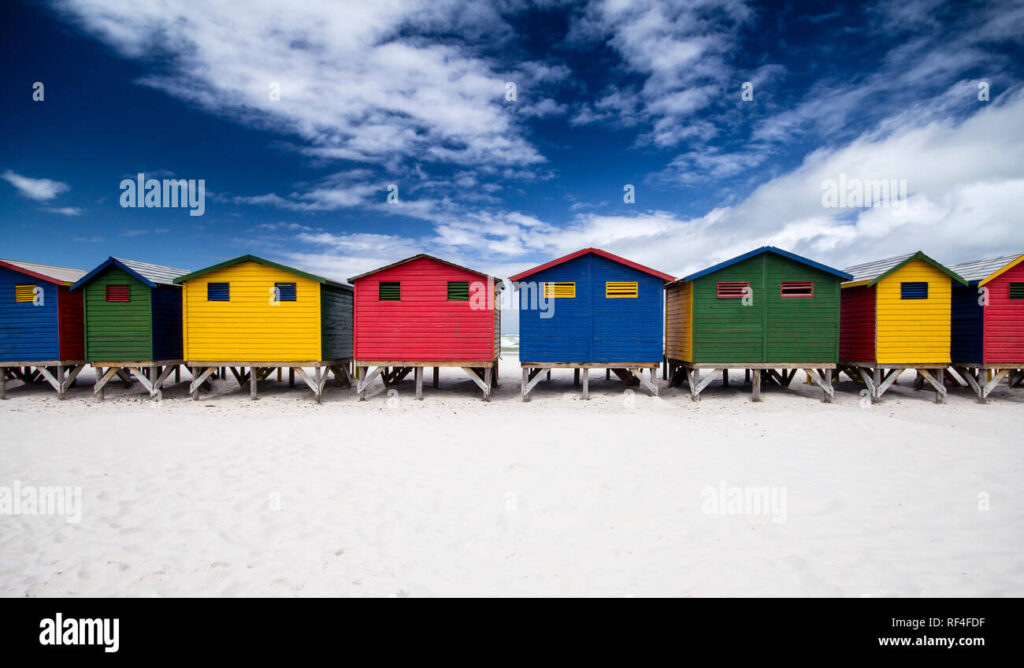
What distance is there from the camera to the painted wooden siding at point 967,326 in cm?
1577

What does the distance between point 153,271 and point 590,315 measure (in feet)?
56.1

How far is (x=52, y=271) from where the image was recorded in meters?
17.3

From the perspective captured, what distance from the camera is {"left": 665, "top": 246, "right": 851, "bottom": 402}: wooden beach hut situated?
15422 mm

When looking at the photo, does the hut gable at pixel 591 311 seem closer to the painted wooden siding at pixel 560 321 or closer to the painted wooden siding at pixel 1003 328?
the painted wooden siding at pixel 560 321

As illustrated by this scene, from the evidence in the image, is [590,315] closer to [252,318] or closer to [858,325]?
[858,325]

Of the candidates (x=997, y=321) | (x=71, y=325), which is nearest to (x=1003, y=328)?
(x=997, y=321)

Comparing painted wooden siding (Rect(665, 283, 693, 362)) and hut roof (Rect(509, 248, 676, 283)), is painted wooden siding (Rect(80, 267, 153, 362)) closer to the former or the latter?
hut roof (Rect(509, 248, 676, 283))

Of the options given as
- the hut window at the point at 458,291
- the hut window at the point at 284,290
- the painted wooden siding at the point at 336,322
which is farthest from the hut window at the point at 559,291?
the hut window at the point at 284,290

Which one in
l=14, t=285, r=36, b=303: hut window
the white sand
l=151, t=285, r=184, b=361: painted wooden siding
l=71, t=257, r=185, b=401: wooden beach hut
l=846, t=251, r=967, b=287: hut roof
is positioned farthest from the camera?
l=151, t=285, r=184, b=361: painted wooden siding

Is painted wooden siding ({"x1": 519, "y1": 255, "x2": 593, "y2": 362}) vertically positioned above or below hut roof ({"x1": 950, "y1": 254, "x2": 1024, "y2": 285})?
below

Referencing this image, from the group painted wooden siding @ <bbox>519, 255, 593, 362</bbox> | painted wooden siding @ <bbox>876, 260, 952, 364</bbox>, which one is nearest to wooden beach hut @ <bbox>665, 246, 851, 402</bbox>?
painted wooden siding @ <bbox>876, 260, 952, 364</bbox>

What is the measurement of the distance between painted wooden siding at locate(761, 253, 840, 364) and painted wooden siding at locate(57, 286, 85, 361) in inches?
1009

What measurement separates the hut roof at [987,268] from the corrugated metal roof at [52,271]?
33.3 metres
